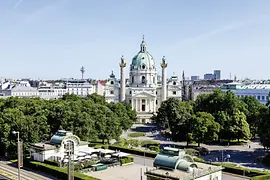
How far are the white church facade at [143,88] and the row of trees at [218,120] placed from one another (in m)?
44.6

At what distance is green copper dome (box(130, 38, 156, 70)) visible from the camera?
156 metres

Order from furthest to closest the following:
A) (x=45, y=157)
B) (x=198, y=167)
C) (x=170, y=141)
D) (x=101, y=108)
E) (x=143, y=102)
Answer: (x=143, y=102) < (x=170, y=141) < (x=101, y=108) < (x=45, y=157) < (x=198, y=167)

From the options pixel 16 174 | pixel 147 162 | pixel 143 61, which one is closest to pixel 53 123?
pixel 16 174

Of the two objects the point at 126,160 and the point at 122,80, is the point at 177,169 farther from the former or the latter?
the point at 122,80

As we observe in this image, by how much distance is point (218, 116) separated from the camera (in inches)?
3270

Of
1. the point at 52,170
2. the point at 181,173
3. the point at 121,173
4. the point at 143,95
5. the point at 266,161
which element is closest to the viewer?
the point at 181,173

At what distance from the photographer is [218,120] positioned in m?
82.2

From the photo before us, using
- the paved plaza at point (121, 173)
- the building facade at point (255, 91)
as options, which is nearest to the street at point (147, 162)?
the paved plaza at point (121, 173)

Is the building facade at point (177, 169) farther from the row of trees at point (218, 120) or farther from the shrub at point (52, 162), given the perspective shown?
the row of trees at point (218, 120)

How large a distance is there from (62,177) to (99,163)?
965cm

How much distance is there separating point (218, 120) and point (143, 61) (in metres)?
78.7

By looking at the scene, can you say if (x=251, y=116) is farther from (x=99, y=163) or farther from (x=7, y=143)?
(x=7, y=143)

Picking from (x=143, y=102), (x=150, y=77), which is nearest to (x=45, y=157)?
(x=143, y=102)

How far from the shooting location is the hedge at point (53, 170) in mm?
47125
